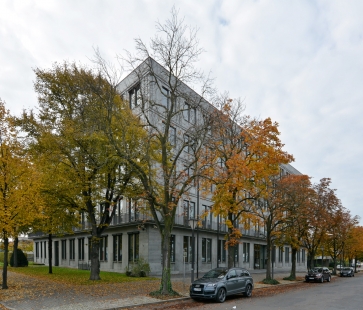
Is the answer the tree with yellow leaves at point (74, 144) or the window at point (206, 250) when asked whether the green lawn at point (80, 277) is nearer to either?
the tree with yellow leaves at point (74, 144)

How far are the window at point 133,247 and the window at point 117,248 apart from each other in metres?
1.94

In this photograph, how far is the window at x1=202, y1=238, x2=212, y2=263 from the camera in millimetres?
37031

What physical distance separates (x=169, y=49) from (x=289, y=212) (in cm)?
1809

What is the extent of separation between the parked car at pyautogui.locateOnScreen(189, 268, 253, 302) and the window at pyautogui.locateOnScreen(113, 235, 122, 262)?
16.3m

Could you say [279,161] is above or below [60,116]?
below

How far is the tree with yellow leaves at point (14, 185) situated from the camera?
52.6 feet

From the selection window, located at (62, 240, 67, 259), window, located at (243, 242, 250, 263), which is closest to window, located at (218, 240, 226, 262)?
window, located at (243, 242, 250, 263)

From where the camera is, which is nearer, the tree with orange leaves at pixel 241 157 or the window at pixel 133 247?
the tree with orange leaves at pixel 241 157

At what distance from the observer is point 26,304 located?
14.1 m

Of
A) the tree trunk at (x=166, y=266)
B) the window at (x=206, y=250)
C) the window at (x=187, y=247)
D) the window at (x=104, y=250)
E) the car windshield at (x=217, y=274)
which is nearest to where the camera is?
the tree trunk at (x=166, y=266)

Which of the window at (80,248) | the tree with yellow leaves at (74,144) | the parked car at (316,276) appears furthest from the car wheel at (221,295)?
the window at (80,248)

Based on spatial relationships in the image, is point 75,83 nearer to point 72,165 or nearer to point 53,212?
point 72,165

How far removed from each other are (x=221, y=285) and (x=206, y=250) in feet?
68.4

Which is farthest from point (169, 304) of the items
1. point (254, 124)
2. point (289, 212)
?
point (289, 212)
